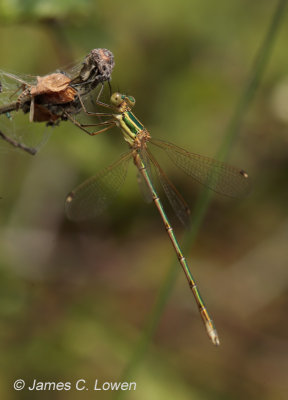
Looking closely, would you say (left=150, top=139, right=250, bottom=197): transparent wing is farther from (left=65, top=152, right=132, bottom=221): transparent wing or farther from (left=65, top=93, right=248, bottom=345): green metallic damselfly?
(left=65, top=152, right=132, bottom=221): transparent wing

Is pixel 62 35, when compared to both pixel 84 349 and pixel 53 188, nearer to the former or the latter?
pixel 53 188

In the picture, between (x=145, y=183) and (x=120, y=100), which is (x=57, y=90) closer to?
(x=120, y=100)

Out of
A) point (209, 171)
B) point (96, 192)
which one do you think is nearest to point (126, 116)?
point (96, 192)

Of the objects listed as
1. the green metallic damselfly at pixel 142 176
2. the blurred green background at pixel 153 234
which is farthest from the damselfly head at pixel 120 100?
the blurred green background at pixel 153 234

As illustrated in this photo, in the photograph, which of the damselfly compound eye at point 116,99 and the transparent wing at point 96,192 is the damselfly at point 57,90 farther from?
the transparent wing at point 96,192

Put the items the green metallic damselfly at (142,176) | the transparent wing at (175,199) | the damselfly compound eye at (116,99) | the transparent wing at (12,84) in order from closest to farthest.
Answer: the transparent wing at (12,84), the damselfly compound eye at (116,99), the green metallic damselfly at (142,176), the transparent wing at (175,199)
